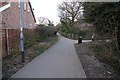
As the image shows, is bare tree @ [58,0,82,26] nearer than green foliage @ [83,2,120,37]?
No

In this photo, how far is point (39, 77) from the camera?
4.17m

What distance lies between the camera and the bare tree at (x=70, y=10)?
87.9 feet

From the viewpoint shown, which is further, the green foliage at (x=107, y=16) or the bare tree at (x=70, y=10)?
the bare tree at (x=70, y=10)

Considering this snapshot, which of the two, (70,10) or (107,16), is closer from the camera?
(107,16)

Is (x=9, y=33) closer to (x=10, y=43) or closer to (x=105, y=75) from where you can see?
(x=10, y=43)

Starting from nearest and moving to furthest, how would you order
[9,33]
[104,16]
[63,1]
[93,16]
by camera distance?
1. [104,16]
2. [9,33]
3. [93,16]
4. [63,1]

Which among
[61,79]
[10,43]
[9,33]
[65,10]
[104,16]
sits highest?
[65,10]

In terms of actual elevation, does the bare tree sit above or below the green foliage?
above

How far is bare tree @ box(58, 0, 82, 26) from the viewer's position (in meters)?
26.8

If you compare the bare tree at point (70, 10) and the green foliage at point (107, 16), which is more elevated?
the bare tree at point (70, 10)

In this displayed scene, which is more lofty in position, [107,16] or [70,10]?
[70,10]

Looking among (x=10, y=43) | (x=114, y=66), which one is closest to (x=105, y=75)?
(x=114, y=66)

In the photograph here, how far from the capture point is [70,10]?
27.8 meters

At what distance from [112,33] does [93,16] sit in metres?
3.04
